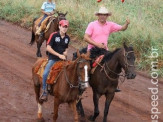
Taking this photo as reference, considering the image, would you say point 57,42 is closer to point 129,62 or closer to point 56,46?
point 56,46

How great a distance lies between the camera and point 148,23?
15.9 meters

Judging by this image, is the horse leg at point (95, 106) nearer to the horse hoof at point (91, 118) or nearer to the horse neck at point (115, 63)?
the horse hoof at point (91, 118)

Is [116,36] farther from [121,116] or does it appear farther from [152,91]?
[121,116]

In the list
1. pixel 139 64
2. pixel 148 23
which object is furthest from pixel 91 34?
pixel 148 23

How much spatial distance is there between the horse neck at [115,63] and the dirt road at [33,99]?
59.5 inches

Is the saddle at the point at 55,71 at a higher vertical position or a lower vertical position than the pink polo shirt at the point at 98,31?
lower

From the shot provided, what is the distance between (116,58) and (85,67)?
4.55ft

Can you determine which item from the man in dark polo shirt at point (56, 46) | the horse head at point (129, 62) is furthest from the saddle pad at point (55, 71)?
the horse head at point (129, 62)

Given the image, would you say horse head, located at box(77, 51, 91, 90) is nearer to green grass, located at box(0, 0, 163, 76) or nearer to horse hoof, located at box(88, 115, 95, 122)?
horse hoof, located at box(88, 115, 95, 122)

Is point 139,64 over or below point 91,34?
below

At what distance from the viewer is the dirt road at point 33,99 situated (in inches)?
338

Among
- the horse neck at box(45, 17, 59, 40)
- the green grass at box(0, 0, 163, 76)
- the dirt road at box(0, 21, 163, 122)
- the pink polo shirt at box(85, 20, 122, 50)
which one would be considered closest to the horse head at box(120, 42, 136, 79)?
the pink polo shirt at box(85, 20, 122, 50)

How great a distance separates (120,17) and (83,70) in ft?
32.4

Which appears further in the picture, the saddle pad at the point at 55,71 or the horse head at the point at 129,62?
the saddle pad at the point at 55,71
